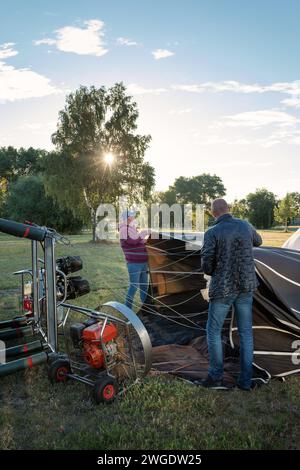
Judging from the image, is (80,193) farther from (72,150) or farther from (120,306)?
(120,306)

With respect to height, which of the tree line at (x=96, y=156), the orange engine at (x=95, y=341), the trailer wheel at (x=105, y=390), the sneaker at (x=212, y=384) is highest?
the tree line at (x=96, y=156)

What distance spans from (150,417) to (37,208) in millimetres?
37669

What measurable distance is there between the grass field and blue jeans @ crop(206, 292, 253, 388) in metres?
0.22

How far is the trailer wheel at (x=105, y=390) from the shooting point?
145 inches

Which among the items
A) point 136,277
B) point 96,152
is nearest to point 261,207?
point 96,152

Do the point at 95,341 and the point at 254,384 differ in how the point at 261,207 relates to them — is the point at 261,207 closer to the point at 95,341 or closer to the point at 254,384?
the point at 254,384

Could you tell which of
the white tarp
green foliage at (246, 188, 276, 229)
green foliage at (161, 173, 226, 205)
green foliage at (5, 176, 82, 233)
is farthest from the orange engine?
green foliage at (161, 173, 226, 205)

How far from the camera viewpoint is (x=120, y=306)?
4.23 metres

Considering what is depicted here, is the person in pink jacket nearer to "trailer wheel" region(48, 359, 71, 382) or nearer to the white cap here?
the white cap

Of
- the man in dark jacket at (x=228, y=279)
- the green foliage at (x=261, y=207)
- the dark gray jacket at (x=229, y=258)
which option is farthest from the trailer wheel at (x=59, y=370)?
the green foliage at (x=261, y=207)

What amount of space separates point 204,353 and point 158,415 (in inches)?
69.2

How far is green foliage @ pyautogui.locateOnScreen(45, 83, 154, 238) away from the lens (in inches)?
1100

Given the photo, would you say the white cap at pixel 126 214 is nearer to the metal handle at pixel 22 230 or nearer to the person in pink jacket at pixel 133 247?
the person in pink jacket at pixel 133 247
